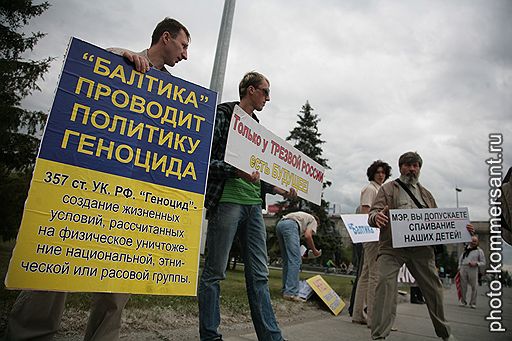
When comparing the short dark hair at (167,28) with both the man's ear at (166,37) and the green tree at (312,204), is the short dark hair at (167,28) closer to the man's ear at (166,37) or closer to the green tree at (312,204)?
the man's ear at (166,37)

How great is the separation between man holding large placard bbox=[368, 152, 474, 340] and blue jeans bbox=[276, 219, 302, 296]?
7.65 ft

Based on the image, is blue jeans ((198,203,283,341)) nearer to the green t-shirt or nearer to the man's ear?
the green t-shirt

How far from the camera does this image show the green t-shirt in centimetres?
263

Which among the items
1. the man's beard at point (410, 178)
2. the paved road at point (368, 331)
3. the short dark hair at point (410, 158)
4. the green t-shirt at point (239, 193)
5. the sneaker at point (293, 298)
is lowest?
the paved road at point (368, 331)

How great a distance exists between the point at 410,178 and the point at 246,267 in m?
2.10

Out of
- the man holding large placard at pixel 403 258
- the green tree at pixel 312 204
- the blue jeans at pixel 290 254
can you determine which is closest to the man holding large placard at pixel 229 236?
the man holding large placard at pixel 403 258

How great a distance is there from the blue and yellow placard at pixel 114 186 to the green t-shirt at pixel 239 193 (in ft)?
1.32

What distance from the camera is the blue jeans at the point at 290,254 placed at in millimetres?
5746

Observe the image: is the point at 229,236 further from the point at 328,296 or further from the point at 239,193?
the point at 328,296

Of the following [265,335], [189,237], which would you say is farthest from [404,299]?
[189,237]

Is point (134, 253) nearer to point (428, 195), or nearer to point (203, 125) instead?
point (203, 125)

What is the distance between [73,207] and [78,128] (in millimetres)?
426

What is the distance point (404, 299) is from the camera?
8.55 meters

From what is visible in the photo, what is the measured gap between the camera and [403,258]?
349cm
